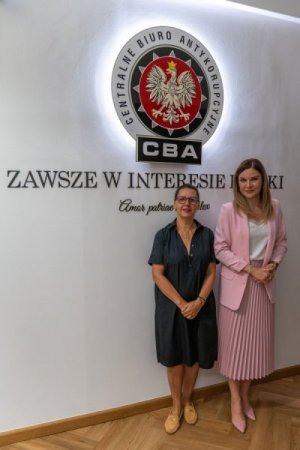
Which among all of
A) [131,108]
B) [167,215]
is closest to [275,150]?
[167,215]

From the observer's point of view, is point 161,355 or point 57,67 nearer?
point 57,67

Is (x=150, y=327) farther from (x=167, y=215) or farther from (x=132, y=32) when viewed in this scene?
(x=132, y=32)

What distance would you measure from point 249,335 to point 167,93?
5.43 ft

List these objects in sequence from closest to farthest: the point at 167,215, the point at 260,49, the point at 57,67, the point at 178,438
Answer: the point at 57,67 → the point at 178,438 → the point at 167,215 → the point at 260,49

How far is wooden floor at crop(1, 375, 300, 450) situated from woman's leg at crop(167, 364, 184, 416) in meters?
0.12

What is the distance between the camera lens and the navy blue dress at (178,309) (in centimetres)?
215

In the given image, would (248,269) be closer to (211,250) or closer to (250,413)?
(211,250)

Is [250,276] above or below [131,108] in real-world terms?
below

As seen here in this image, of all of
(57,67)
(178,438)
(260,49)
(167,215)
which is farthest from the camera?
(260,49)

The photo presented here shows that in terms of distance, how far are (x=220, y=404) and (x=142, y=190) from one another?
5.42 ft

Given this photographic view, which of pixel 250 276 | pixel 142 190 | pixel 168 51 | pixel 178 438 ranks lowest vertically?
pixel 178 438

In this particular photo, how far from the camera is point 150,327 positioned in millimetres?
2412

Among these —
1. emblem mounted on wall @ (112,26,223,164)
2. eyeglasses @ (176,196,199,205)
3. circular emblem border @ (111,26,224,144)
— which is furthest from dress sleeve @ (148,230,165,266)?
circular emblem border @ (111,26,224,144)

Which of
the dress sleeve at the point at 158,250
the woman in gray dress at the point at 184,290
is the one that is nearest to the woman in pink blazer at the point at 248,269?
the woman in gray dress at the point at 184,290
